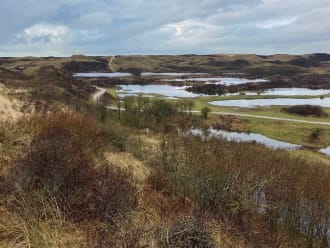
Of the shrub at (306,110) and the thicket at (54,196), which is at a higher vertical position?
the thicket at (54,196)

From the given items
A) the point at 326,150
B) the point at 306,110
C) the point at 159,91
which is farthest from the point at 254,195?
the point at 159,91

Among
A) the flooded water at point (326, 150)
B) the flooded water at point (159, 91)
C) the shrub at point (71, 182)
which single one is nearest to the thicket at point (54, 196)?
the shrub at point (71, 182)

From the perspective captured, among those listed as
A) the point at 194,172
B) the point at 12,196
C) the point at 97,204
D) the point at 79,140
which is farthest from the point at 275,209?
the point at 12,196

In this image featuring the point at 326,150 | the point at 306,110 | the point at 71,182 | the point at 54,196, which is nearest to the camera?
the point at 54,196

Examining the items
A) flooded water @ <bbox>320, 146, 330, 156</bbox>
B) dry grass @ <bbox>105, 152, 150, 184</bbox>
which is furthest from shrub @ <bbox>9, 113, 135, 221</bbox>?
flooded water @ <bbox>320, 146, 330, 156</bbox>

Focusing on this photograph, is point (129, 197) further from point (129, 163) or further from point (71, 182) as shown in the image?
point (129, 163)

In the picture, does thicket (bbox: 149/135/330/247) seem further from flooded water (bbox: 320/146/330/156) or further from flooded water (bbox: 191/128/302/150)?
flooded water (bbox: 191/128/302/150)

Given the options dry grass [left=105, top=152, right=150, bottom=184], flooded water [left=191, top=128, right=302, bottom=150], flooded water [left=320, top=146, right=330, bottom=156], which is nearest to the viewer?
dry grass [left=105, top=152, right=150, bottom=184]

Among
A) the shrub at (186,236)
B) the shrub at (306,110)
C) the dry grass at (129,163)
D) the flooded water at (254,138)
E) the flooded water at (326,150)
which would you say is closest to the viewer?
the shrub at (186,236)

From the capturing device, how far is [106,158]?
45.6 ft

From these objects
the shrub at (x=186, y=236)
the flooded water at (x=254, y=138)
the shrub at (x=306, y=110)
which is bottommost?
the flooded water at (x=254, y=138)

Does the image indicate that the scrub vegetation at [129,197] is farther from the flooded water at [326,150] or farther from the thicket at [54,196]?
the flooded water at [326,150]

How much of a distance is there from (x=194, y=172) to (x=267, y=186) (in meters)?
3.25

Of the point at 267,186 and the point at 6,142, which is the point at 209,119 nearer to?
the point at 267,186
